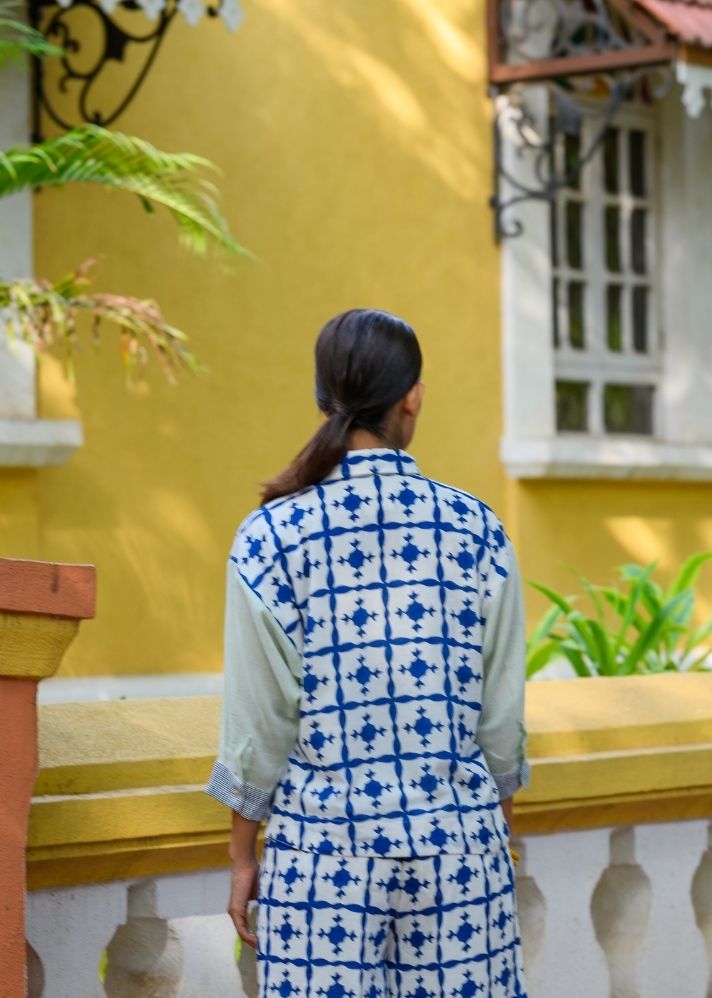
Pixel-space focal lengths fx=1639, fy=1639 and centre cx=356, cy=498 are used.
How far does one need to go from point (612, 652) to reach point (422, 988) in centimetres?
274

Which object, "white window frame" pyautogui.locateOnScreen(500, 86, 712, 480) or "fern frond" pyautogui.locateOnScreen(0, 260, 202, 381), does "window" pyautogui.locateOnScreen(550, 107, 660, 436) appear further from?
"fern frond" pyautogui.locateOnScreen(0, 260, 202, 381)

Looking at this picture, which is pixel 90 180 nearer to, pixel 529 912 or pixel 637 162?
pixel 529 912

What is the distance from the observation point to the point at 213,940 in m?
2.44

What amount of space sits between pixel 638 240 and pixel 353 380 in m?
5.94

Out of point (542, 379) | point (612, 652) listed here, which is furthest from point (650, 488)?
point (612, 652)

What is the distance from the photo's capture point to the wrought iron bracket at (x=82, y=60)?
596 cm

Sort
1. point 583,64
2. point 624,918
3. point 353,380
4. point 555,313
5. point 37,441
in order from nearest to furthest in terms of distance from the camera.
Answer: point 353,380 < point 624,918 < point 37,441 < point 583,64 < point 555,313

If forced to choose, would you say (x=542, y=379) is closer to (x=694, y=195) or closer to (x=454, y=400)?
(x=454, y=400)

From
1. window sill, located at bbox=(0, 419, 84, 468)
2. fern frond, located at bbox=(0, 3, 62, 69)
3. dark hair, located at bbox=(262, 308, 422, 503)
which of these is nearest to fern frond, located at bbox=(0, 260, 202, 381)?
window sill, located at bbox=(0, 419, 84, 468)

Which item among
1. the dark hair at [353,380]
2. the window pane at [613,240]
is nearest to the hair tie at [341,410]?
the dark hair at [353,380]

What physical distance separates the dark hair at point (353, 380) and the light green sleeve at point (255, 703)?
6.8 inches

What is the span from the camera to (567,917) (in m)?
2.77

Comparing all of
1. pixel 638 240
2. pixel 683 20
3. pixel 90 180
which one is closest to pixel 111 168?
pixel 90 180

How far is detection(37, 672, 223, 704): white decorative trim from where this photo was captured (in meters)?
5.97
